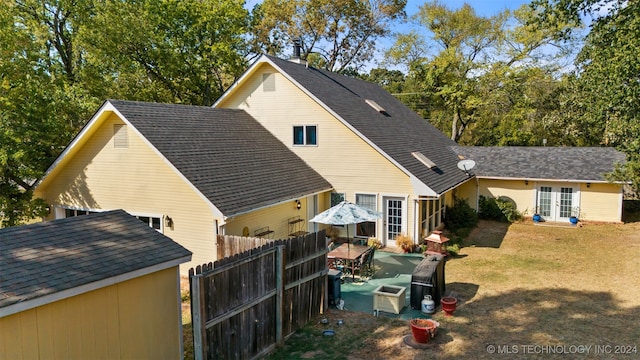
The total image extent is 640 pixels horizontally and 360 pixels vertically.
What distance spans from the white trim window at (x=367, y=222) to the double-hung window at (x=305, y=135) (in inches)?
125

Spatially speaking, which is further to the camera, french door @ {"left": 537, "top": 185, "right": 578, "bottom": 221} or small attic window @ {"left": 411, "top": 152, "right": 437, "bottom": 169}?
french door @ {"left": 537, "top": 185, "right": 578, "bottom": 221}

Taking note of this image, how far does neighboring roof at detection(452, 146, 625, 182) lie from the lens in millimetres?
22328

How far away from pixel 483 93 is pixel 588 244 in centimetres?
2135

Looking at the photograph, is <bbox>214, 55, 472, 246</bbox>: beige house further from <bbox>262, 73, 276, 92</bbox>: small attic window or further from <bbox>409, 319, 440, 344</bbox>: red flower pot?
<bbox>409, 319, 440, 344</bbox>: red flower pot

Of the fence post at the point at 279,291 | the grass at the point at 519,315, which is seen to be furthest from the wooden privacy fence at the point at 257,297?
the grass at the point at 519,315

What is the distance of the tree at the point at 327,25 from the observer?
35938 mm

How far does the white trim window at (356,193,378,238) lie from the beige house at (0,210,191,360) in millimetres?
11399

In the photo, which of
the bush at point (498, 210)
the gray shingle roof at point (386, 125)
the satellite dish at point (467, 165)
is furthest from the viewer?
the bush at point (498, 210)

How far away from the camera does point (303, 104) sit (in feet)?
63.2

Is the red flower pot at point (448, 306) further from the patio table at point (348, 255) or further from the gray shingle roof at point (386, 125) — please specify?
the gray shingle roof at point (386, 125)

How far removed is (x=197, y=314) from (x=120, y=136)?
9.69m

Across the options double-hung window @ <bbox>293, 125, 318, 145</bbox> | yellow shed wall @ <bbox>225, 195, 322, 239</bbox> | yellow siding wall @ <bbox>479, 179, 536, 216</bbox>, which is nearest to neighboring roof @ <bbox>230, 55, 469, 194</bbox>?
double-hung window @ <bbox>293, 125, 318, 145</bbox>

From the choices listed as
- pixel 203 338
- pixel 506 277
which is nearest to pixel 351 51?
pixel 506 277

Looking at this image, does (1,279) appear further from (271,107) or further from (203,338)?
(271,107)
